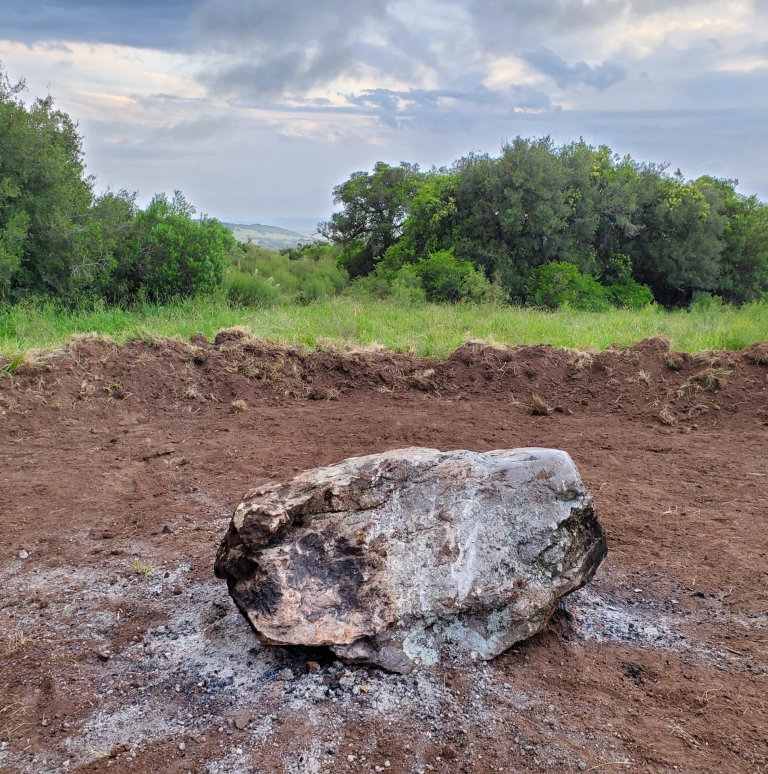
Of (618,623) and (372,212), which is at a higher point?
(372,212)

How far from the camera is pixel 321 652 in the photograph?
2957 millimetres

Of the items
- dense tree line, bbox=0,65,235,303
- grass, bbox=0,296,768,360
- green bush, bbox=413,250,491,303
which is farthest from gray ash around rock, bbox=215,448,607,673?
green bush, bbox=413,250,491,303

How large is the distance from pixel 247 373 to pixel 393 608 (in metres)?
4.84

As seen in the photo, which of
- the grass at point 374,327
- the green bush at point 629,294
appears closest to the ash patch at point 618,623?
the grass at point 374,327

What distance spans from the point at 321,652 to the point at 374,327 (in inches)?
281

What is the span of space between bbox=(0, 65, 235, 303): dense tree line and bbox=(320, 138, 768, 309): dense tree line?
15.4ft

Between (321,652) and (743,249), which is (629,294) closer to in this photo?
(743,249)

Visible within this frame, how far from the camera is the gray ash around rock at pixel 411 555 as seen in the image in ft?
9.44

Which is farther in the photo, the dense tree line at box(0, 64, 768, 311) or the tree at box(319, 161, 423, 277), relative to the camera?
the tree at box(319, 161, 423, 277)

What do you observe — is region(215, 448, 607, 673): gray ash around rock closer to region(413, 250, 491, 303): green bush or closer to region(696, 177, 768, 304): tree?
region(413, 250, 491, 303): green bush

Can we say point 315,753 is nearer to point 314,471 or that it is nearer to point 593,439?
point 314,471

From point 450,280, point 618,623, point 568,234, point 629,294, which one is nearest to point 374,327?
point 450,280

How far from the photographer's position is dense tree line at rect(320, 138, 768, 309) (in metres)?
16.6

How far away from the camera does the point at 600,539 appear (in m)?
3.17
